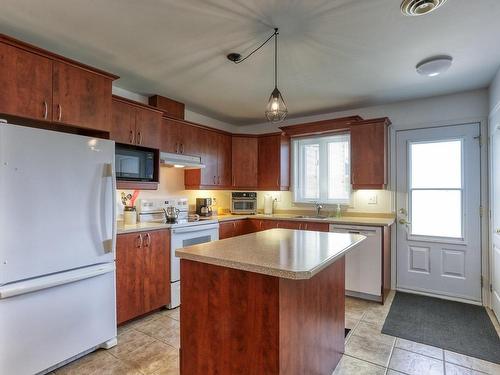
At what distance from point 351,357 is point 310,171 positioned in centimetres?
273

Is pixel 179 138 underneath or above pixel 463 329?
above

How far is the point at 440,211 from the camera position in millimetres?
3492

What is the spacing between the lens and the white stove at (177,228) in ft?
10.1

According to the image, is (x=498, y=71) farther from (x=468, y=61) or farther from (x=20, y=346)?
(x=20, y=346)

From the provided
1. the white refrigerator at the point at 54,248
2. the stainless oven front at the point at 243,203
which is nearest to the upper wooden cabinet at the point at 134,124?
the white refrigerator at the point at 54,248

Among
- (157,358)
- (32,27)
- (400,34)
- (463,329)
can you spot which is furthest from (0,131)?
(463,329)

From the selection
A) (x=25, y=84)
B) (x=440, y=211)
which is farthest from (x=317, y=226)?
(x=25, y=84)

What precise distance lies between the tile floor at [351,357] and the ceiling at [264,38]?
2.49 meters

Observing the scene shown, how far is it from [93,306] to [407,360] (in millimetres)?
2498

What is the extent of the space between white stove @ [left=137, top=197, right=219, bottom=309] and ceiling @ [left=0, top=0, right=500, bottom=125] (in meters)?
1.41

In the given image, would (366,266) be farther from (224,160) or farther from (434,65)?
(224,160)

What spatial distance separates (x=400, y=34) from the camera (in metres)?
2.12

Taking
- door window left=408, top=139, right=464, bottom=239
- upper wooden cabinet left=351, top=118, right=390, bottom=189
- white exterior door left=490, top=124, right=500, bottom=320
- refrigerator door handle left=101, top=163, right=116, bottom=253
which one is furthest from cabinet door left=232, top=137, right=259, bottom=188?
white exterior door left=490, top=124, right=500, bottom=320

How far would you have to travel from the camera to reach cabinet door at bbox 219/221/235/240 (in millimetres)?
3794
